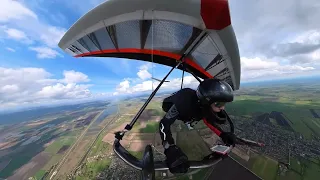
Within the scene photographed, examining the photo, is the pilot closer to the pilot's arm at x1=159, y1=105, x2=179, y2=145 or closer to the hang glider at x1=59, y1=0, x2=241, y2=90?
the pilot's arm at x1=159, y1=105, x2=179, y2=145

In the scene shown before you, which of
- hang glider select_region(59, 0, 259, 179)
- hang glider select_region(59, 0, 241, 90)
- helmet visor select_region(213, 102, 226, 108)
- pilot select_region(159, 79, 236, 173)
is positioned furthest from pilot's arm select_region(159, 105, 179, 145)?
hang glider select_region(59, 0, 241, 90)

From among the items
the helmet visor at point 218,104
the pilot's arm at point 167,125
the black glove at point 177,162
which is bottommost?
the black glove at point 177,162

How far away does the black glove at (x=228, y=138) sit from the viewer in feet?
6.89

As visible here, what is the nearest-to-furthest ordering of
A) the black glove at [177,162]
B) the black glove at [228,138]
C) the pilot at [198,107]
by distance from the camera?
the black glove at [177,162] → the pilot at [198,107] → the black glove at [228,138]

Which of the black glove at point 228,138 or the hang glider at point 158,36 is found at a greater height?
the hang glider at point 158,36

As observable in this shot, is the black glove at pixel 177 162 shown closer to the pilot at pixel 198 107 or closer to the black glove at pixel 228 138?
the pilot at pixel 198 107

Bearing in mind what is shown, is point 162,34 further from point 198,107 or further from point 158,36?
point 198,107

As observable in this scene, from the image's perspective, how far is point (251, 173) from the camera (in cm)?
1845

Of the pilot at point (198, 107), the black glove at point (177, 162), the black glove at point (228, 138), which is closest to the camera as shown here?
the black glove at point (177, 162)

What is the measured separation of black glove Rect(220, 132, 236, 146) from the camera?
210 cm

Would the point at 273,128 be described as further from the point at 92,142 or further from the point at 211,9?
the point at 211,9

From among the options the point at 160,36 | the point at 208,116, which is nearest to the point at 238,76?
the point at 208,116

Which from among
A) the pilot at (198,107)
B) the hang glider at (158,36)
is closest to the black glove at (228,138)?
the pilot at (198,107)

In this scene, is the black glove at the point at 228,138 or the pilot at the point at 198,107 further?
the black glove at the point at 228,138
